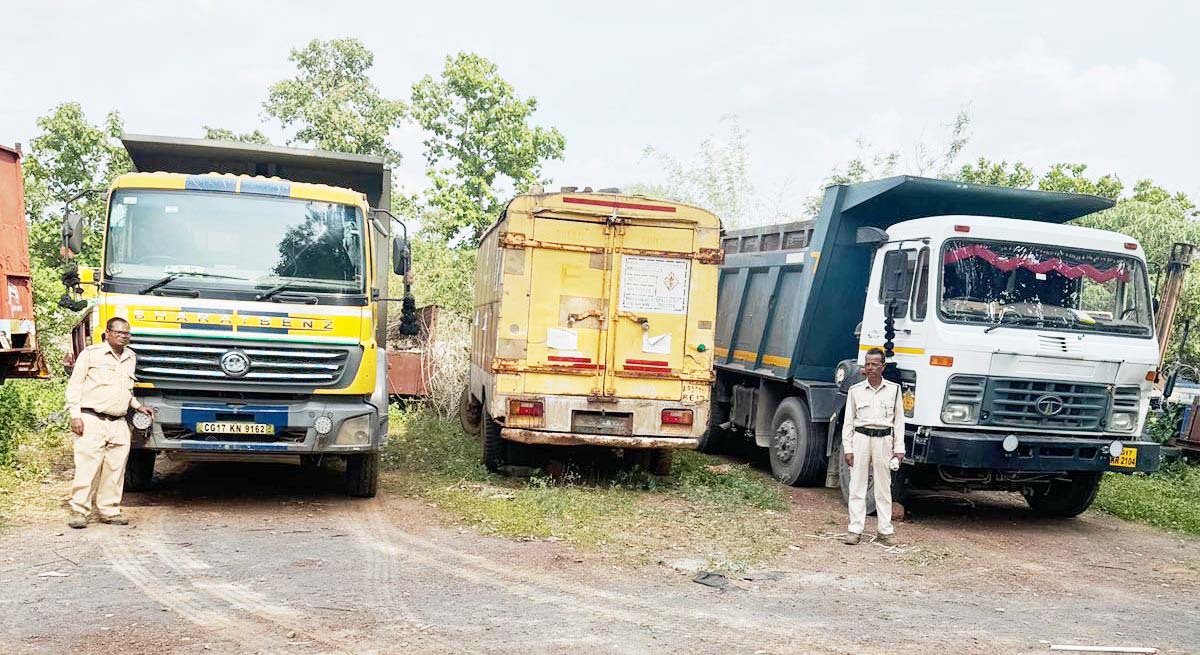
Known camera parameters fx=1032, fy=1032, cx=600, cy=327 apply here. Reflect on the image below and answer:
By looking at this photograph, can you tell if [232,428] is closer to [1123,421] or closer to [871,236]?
[871,236]

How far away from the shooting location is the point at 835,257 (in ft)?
34.3

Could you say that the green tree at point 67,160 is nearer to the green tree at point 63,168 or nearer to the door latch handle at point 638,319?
the green tree at point 63,168

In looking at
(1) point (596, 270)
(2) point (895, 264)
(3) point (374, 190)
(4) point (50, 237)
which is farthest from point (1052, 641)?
(4) point (50, 237)

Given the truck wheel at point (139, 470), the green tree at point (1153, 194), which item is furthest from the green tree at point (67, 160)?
the green tree at point (1153, 194)

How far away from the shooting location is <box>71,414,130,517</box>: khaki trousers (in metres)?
7.56

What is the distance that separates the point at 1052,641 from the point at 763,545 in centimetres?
258

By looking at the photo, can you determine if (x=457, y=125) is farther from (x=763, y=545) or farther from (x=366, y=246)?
(x=763, y=545)

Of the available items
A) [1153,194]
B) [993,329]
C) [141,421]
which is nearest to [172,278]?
[141,421]

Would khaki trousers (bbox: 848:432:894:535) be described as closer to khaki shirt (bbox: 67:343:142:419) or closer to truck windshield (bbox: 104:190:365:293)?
truck windshield (bbox: 104:190:365:293)

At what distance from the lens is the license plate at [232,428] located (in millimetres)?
7996

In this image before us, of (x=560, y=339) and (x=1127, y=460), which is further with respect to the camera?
(x=560, y=339)

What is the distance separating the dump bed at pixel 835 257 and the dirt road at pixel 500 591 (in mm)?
2353

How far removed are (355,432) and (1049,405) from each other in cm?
586

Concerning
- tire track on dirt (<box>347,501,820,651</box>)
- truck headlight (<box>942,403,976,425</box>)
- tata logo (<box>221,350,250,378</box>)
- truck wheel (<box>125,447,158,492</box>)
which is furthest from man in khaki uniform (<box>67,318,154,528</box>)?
truck headlight (<box>942,403,976,425</box>)
